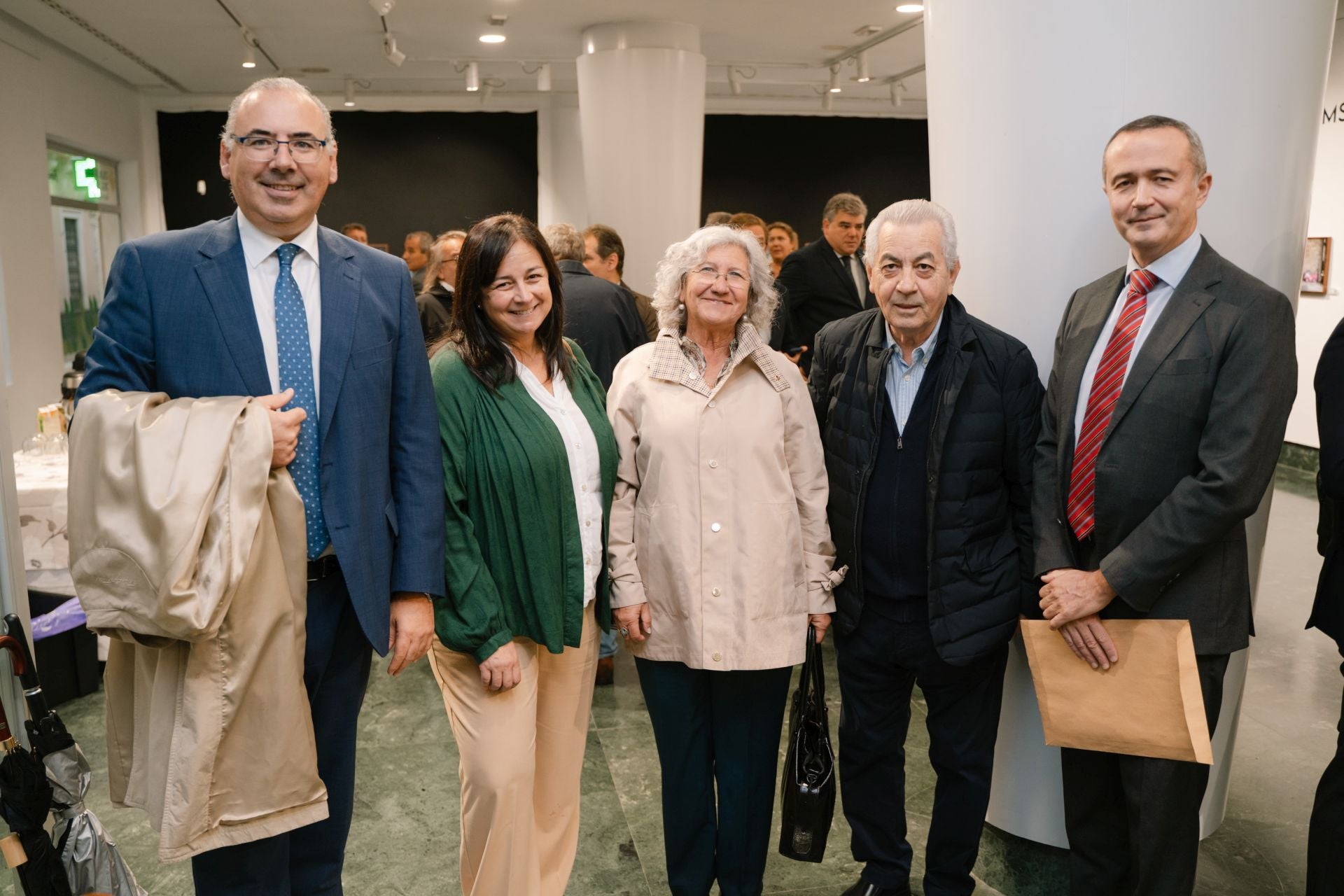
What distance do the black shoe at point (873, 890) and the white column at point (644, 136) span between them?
19.6ft

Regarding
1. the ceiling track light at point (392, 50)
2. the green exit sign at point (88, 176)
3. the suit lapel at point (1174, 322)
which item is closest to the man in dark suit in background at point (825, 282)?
the suit lapel at point (1174, 322)

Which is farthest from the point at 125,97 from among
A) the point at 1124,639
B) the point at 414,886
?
the point at 1124,639

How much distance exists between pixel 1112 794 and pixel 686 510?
123 centimetres

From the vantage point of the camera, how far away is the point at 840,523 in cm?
255

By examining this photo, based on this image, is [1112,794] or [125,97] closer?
[1112,794]

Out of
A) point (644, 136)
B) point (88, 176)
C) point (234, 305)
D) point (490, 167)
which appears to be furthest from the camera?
point (490, 167)

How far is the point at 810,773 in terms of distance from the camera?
8.29 ft

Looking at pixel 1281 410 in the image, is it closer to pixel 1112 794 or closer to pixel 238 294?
pixel 1112 794

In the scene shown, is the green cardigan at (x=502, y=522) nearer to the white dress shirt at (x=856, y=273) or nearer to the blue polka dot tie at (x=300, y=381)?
the blue polka dot tie at (x=300, y=381)

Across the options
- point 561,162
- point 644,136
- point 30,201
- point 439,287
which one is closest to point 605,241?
point 439,287

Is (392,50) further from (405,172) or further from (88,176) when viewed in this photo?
(405,172)

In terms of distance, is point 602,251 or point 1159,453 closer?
point 1159,453

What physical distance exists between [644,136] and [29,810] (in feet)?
23.2

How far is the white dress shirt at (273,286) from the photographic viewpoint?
190 cm
